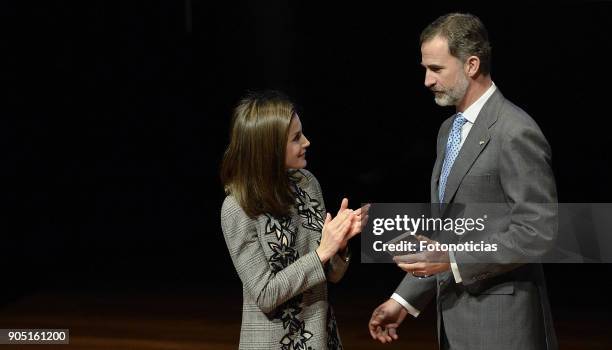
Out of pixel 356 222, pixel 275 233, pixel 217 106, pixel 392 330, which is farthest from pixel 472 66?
pixel 217 106

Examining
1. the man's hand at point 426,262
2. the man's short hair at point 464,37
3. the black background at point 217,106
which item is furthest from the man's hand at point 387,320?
the black background at point 217,106

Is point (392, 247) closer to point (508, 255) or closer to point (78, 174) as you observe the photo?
point (508, 255)

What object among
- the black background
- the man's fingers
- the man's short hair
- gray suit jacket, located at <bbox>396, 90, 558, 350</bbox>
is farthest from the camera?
the black background

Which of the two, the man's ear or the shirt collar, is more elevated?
the man's ear

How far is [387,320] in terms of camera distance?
2.46 m

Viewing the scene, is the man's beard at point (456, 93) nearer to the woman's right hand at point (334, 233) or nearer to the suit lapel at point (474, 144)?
the suit lapel at point (474, 144)

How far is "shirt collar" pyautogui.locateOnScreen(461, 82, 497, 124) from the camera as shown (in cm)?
225

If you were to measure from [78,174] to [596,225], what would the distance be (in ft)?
14.6

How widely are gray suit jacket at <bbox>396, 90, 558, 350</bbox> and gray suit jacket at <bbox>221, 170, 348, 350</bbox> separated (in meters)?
0.31

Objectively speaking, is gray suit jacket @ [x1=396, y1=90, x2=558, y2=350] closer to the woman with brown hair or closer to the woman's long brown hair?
the woman with brown hair

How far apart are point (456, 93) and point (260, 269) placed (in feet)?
2.09

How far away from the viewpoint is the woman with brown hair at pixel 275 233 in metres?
2.15

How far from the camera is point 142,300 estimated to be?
550cm

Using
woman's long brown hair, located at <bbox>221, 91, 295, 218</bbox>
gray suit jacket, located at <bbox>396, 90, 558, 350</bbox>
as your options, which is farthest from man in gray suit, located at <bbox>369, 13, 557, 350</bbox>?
woman's long brown hair, located at <bbox>221, 91, 295, 218</bbox>
